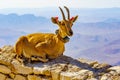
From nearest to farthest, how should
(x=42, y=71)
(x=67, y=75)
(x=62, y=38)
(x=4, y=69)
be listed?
(x=67, y=75) → (x=42, y=71) → (x=62, y=38) → (x=4, y=69)

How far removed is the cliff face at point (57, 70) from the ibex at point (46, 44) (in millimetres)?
203

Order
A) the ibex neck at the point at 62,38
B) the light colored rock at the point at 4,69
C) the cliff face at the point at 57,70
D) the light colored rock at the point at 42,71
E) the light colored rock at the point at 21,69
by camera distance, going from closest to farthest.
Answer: the cliff face at the point at 57,70, the light colored rock at the point at 42,71, the ibex neck at the point at 62,38, the light colored rock at the point at 21,69, the light colored rock at the point at 4,69

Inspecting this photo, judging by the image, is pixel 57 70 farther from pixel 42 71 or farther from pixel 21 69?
pixel 21 69

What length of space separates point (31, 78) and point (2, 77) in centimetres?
96

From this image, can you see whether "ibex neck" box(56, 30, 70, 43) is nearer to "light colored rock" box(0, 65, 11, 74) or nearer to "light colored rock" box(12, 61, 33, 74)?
"light colored rock" box(12, 61, 33, 74)

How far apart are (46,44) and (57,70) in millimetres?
770

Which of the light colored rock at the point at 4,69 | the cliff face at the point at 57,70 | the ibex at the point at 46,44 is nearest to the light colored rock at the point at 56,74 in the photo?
the cliff face at the point at 57,70

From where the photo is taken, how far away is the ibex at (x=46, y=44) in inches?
336

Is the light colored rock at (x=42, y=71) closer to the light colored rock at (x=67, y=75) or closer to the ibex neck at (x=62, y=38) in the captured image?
the light colored rock at (x=67, y=75)

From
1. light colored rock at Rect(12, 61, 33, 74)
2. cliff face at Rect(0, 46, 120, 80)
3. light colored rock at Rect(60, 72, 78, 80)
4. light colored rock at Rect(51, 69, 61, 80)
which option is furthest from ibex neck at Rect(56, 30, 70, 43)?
light colored rock at Rect(12, 61, 33, 74)

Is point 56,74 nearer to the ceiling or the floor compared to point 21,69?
nearer to the floor

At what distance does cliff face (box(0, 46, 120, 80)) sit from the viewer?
7.88m

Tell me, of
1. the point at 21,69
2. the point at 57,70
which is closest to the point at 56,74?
the point at 57,70

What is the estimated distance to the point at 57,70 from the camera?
8336 millimetres
